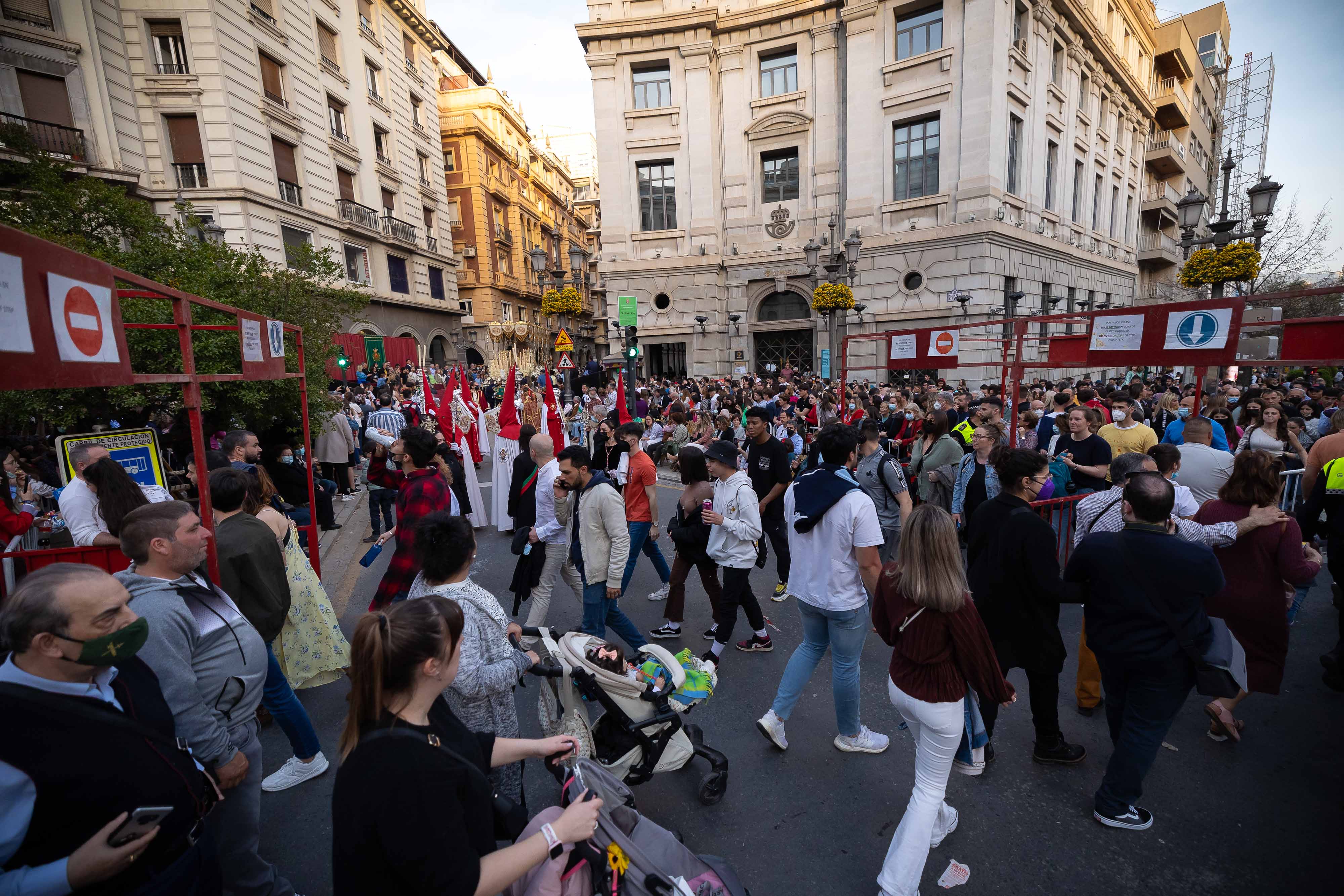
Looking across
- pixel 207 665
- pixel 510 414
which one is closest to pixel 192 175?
pixel 510 414

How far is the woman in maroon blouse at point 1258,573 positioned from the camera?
3.15 meters

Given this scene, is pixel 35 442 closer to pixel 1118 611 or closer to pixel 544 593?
pixel 544 593

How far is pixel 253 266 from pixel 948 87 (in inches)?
808

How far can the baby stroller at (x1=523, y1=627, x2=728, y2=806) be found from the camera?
2742 millimetres

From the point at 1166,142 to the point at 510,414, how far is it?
1673 inches

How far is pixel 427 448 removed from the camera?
427cm

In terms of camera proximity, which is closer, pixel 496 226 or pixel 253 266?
pixel 253 266

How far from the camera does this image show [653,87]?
22.5 metres

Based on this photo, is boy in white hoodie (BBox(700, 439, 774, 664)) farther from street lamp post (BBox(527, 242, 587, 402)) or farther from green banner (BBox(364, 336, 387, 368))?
green banner (BBox(364, 336, 387, 368))

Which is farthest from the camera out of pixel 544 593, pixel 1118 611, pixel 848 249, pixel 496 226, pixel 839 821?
pixel 496 226

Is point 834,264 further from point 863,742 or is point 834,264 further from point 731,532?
point 863,742

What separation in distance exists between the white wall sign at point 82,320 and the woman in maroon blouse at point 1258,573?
18.0ft

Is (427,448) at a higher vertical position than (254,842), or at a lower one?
higher

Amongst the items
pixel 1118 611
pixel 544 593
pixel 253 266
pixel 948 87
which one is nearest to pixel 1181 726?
pixel 1118 611
